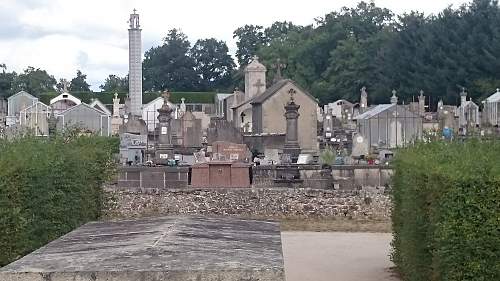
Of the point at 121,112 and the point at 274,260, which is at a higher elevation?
the point at 121,112

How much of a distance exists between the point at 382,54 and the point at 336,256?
54817 mm

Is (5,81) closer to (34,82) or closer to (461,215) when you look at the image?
(34,82)

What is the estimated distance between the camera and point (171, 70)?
104500mm

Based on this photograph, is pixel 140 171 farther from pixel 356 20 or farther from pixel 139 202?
pixel 356 20

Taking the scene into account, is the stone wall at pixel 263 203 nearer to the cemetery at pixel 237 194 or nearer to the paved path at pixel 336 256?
the cemetery at pixel 237 194

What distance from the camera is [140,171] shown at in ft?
78.7

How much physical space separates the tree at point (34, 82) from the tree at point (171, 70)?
45.4ft

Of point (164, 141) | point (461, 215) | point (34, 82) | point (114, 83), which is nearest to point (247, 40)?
point (114, 83)

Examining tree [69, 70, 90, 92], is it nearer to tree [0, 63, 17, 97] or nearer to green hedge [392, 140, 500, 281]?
tree [0, 63, 17, 97]

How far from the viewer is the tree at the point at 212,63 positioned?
104 metres

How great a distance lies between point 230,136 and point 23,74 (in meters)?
61.7

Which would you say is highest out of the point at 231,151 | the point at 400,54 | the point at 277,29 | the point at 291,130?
the point at 277,29

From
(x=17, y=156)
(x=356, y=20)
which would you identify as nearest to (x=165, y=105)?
(x=17, y=156)

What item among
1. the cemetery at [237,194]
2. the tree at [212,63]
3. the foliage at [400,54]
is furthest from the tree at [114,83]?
the cemetery at [237,194]
